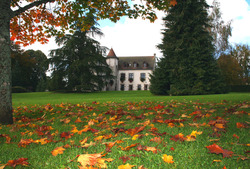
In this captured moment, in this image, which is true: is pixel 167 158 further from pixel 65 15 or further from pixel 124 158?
pixel 65 15

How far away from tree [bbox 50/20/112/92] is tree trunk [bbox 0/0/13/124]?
73.3 feet

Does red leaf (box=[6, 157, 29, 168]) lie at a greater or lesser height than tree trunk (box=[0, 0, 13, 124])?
lesser

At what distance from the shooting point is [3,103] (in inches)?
163

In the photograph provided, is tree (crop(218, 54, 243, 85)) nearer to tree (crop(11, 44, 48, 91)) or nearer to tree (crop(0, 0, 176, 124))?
tree (crop(0, 0, 176, 124))

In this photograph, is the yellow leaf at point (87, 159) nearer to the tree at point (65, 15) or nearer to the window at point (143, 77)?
the tree at point (65, 15)

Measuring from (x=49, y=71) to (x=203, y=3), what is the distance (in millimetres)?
22790

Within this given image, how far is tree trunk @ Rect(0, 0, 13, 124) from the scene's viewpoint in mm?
4094

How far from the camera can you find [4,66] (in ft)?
13.5

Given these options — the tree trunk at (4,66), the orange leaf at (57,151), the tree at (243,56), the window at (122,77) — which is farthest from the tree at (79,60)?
the tree at (243,56)

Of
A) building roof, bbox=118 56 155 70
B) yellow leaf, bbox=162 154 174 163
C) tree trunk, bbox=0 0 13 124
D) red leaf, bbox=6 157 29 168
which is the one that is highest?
building roof, bbox=118 56 155 70

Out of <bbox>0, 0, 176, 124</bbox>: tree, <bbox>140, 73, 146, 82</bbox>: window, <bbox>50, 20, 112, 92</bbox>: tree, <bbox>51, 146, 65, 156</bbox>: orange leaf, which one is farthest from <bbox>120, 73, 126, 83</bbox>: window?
<bbox>51, 146, 65, 156</bbox>: orange leaf

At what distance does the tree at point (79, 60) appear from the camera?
2694cm

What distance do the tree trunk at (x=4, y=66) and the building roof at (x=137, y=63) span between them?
45.8 m

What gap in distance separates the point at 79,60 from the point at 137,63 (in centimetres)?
2567
